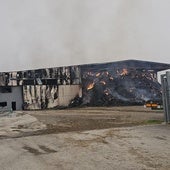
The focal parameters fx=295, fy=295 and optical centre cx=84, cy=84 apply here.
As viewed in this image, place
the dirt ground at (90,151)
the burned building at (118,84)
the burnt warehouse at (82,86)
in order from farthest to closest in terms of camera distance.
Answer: the burned building at (118,84) < the burnt warehouse at (82,86) < the dirt ground at (90,151)

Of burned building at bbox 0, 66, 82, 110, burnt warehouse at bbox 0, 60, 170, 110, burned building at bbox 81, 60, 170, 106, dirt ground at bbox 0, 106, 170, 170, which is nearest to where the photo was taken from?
dirt ground at bbox 0, 106, 170, 170

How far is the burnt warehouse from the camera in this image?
113ft

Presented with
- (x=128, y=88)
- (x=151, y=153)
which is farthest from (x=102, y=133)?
(x=128, y=88)

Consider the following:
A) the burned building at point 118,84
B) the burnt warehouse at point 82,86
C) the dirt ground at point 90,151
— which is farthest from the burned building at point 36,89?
the dirt ground at point 90,151

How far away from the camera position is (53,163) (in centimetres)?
746

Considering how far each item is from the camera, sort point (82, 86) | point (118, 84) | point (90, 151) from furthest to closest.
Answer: point (82, 86), point (118, 84), point (90, 151)

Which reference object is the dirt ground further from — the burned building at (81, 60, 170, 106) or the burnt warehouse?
the burned building at (81, 60, 170, 106)

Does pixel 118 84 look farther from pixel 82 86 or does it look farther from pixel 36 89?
pixel 36 89

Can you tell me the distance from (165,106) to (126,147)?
6.04m

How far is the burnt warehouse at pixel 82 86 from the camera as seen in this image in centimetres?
3450

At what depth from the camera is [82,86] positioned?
37656 mm

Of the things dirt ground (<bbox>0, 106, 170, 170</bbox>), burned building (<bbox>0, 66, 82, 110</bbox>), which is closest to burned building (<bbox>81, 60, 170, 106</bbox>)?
burned building (<bbox>0, 66, 82, 110</bbox>)

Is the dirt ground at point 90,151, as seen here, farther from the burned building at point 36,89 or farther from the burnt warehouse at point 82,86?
the burnt warehouse at point 82,86

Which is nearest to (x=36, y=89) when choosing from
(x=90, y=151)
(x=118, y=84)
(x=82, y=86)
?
(x=82, y=86)
